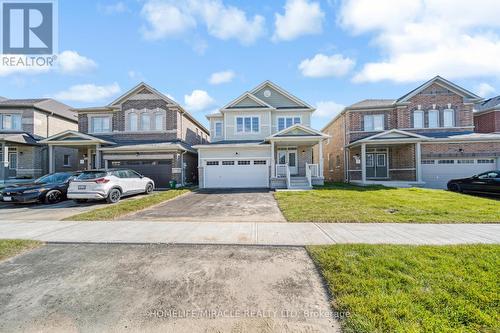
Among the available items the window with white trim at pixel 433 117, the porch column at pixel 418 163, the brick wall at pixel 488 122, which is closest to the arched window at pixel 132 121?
the porch column at pixel 418 163

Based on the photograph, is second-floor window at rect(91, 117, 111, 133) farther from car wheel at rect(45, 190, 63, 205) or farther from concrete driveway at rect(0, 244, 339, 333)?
concrete driveway at rect(0, 244, 339, 333)

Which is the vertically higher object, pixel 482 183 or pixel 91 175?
pixel 91 175

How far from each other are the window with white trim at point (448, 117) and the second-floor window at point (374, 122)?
4951mm

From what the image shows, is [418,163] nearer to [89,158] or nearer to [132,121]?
[132,121]

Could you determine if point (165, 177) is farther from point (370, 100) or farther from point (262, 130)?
point (370, 100)

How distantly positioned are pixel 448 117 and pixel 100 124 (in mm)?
29729

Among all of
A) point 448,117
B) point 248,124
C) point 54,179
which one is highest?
point 448,117

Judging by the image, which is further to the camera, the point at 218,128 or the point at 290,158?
the point at 218,128

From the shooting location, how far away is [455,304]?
2.65 m

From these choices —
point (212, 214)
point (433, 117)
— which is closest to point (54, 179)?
point (212, 214)

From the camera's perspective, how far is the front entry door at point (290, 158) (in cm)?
1848

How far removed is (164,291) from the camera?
3.11m

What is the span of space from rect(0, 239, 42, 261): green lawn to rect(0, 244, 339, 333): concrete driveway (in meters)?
0.35

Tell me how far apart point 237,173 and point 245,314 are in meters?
14.3
